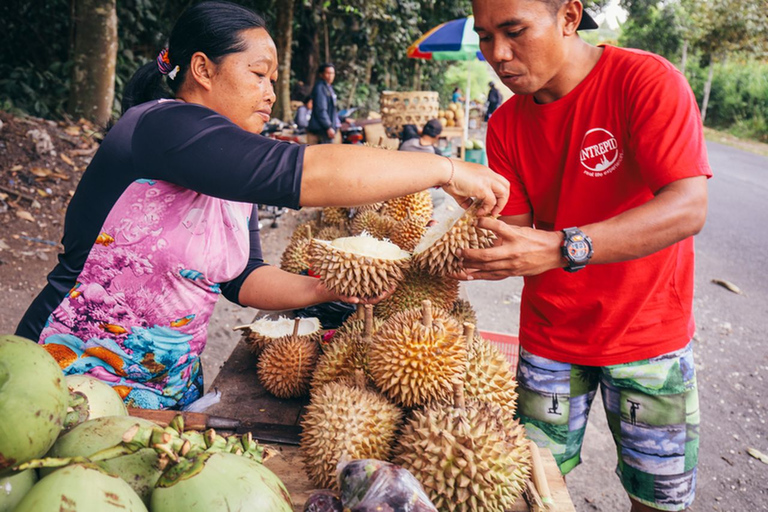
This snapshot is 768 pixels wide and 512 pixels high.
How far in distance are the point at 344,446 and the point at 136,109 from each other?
1233 mm

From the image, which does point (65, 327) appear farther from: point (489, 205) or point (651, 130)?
point (651, 130)

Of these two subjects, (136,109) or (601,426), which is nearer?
(136,109)

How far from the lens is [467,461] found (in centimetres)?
143

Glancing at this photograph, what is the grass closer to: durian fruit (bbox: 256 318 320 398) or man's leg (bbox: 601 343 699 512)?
man's leg (bbox: 601 343 699 512)

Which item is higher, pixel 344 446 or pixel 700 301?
pixel 344 446

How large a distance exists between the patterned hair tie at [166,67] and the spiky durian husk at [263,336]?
3.93ft

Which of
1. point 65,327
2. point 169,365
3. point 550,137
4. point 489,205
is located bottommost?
point 169,365

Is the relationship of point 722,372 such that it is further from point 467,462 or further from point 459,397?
point 467,462

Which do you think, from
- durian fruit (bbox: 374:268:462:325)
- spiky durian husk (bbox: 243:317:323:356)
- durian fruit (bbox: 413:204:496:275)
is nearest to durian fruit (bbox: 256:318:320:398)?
spiky durian husk (bbox: 243:317:323:356)

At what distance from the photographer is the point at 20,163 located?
7086 millimetres

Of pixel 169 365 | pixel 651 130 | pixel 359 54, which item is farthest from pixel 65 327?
pixel 359 54

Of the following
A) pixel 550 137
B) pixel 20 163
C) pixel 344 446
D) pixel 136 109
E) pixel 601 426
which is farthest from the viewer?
pixel 20 163

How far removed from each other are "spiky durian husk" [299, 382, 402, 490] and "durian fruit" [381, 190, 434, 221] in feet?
6.43

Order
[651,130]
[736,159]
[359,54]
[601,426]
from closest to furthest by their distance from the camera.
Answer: [651,130] → [601,426] → [736,159] → [359,54]
